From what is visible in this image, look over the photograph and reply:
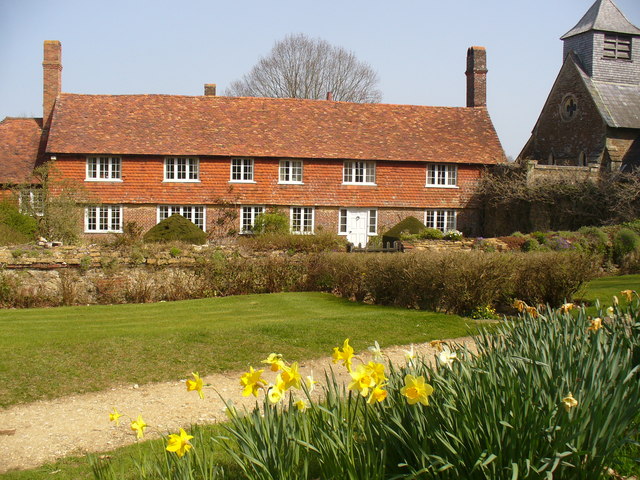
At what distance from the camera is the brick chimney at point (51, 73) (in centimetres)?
3416

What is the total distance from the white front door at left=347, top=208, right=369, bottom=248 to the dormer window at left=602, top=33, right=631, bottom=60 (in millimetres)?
16898

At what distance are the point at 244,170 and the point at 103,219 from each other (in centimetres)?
727

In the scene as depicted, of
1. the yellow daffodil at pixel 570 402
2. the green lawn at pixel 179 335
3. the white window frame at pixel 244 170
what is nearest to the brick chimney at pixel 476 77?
the white window frame at pixel 244 170

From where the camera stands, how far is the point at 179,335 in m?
10.4

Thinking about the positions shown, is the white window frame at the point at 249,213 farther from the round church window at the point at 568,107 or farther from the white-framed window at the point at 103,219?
the round church window at the point at 568,107

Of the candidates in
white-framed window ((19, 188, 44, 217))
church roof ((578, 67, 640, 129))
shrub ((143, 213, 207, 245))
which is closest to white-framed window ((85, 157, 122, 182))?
white-framed window ((19, 188, 44, 217))

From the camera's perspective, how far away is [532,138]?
134ft

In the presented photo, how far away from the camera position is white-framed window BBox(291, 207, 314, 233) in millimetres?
33625

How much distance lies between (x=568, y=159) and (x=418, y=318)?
28430mm

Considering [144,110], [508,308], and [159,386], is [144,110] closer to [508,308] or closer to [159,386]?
[508,308]

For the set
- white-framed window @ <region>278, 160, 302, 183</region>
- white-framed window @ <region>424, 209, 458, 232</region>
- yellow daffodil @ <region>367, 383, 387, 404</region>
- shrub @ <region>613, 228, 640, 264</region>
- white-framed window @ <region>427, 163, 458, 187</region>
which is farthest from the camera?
white-framed window @ <region>427, 163, 458, 187</region>

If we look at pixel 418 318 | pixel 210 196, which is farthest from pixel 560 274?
pixel 210 196

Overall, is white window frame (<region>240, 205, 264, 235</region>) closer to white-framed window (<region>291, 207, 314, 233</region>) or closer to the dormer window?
white-framed window (<region>291, 207, 314, 233</region>)

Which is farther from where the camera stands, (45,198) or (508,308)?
(45,198)
